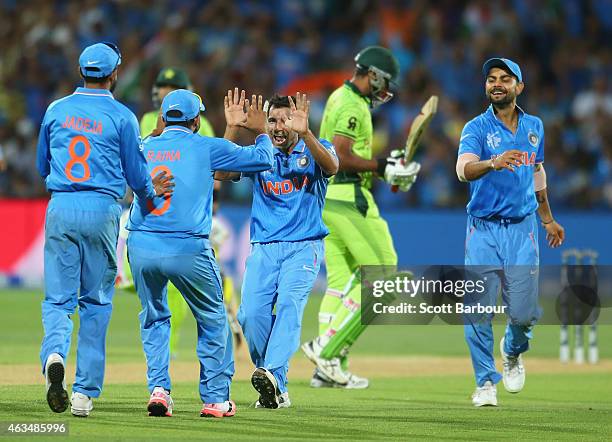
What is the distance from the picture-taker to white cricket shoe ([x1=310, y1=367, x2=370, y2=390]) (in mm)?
12148

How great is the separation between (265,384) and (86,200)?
6.12 feet

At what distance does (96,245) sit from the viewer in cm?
923

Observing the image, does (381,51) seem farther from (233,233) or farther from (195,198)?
(233,233)

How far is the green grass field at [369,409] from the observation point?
28.8 feet

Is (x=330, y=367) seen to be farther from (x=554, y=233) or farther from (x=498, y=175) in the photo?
(x=498, y=175)

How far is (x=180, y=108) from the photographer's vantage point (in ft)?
31.0

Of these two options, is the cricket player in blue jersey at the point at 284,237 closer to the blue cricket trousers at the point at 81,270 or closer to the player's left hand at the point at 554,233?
the blue cricket trousers at the point at 81,270

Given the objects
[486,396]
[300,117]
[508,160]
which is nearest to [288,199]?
[300,117]

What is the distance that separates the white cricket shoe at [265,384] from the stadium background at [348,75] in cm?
422

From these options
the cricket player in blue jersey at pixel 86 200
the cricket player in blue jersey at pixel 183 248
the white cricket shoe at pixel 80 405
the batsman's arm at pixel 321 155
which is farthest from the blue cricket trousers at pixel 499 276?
the white cricket shoe at pixel 80 405

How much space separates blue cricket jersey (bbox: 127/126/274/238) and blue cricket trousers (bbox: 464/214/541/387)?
2.26 m

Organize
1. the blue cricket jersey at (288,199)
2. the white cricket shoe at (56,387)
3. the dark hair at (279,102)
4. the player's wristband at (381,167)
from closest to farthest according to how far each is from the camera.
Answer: the white cricket shoe at (56,387)
the blue cricket jersey at (288,199)
the dark hair at (279,102)
the player's wristband at (381,167)

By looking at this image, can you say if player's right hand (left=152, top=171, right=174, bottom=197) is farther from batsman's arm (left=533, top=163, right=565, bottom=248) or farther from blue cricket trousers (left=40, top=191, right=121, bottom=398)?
batsman's arm (left=533, top=163, right=565, bottom=248)

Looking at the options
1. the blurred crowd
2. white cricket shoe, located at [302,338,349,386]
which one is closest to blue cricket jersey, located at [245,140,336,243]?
white cricket shoe, located at [302,338,349,386]
